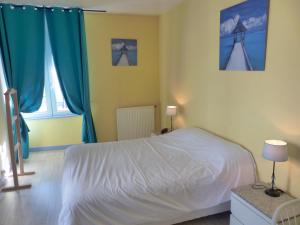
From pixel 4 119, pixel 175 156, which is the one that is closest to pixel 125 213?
pixel 175 156

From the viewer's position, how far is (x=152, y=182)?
1945 mm

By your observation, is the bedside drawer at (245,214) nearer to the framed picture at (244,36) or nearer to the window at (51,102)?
the framed picture at (244,36)

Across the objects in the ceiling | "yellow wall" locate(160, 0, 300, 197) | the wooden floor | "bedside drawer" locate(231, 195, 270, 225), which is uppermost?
the ceiling

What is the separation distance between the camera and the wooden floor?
2.27 meters

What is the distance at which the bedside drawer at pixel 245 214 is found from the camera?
166 cm

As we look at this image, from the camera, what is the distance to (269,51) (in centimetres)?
197

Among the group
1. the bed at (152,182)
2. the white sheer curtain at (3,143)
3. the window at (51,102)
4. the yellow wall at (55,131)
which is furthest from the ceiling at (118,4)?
the bed at (152,182)

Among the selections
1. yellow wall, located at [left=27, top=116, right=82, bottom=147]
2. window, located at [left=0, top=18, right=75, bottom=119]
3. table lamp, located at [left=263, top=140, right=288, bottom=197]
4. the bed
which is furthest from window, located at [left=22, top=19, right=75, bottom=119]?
table lamp, located at [left=263, top=140, right=288, bottom=197]

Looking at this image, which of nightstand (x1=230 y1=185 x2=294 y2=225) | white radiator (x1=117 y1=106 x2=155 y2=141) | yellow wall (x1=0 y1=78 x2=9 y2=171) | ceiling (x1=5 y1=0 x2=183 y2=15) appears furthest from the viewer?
white radiator (x1=117 y1=106 x2=155 y2=141)

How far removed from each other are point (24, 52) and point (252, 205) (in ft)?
12.3

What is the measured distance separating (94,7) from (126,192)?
3018mm

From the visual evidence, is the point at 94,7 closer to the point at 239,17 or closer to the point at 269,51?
the point at 239,17

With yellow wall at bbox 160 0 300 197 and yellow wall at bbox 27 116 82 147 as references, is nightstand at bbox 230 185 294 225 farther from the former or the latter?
yellow wall at bbox 27 116 82 147

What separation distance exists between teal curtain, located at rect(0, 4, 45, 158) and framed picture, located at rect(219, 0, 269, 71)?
2.83 meters
